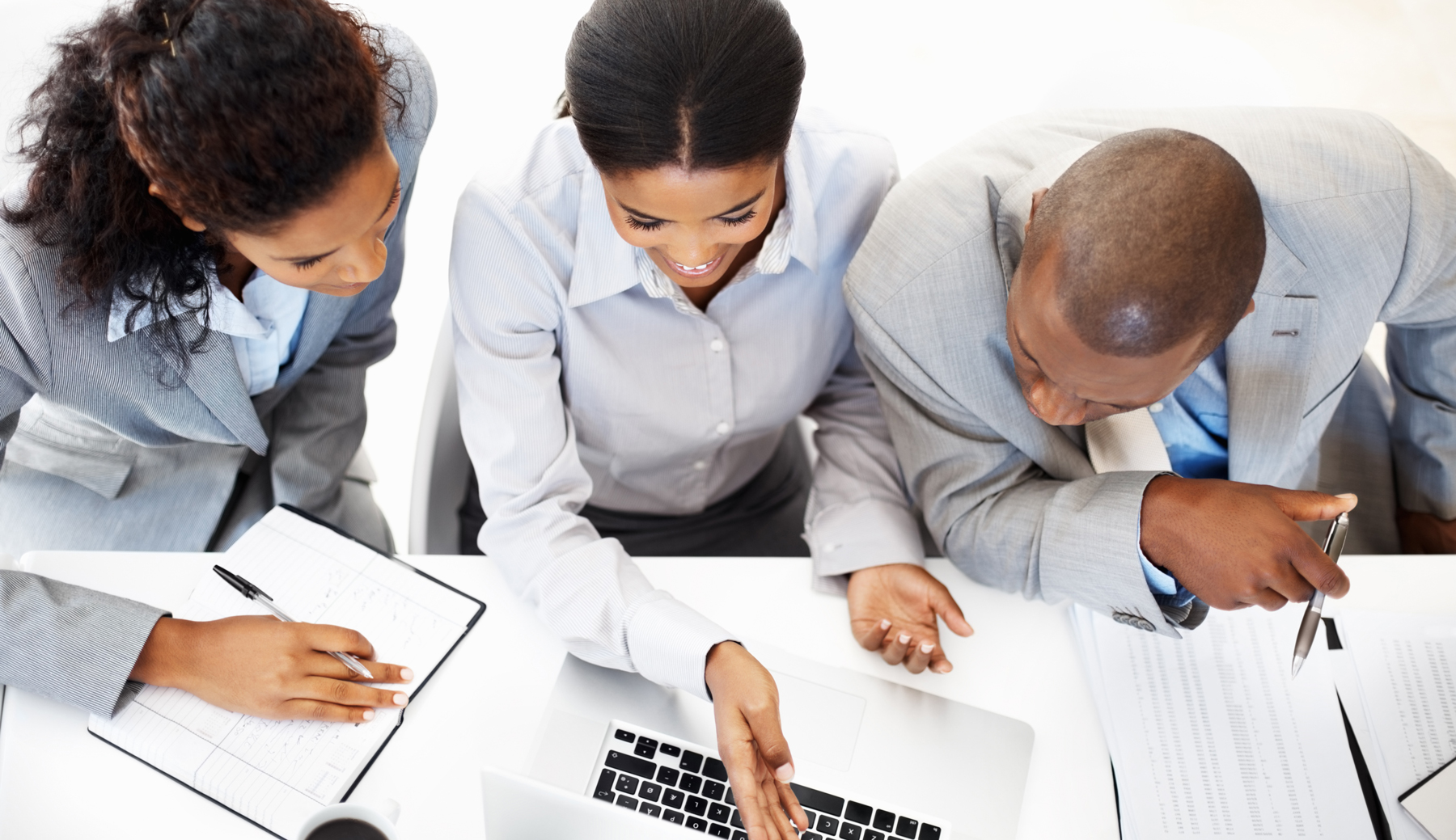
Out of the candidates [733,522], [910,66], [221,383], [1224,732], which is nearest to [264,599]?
[221,383]

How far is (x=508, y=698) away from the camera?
114 cm

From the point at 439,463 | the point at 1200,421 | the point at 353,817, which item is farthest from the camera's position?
the point at 439,463

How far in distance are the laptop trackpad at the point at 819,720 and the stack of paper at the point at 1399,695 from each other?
54cm

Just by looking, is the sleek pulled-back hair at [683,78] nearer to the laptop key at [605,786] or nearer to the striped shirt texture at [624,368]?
the striped shirt texture at [624,368]

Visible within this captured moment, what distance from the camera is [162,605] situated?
1.19m

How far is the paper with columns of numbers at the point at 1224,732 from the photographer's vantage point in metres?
1.07

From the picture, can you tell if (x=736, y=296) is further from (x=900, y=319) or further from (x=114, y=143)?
(x=114, y=143)

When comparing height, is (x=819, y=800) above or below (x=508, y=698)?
below

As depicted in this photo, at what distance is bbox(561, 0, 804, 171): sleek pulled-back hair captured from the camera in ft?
3.12

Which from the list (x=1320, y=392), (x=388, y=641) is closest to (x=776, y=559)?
(x=388, y=641)

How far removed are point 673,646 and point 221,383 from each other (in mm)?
664

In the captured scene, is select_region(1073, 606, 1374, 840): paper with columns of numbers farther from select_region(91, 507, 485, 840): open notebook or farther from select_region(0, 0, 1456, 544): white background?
select_region(0, 0, 1456, 544): white background

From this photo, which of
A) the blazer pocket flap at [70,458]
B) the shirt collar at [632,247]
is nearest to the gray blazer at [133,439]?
the blazer pocket flap at [70,458]

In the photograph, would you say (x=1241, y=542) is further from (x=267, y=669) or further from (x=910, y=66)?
(x=910, y=66)
